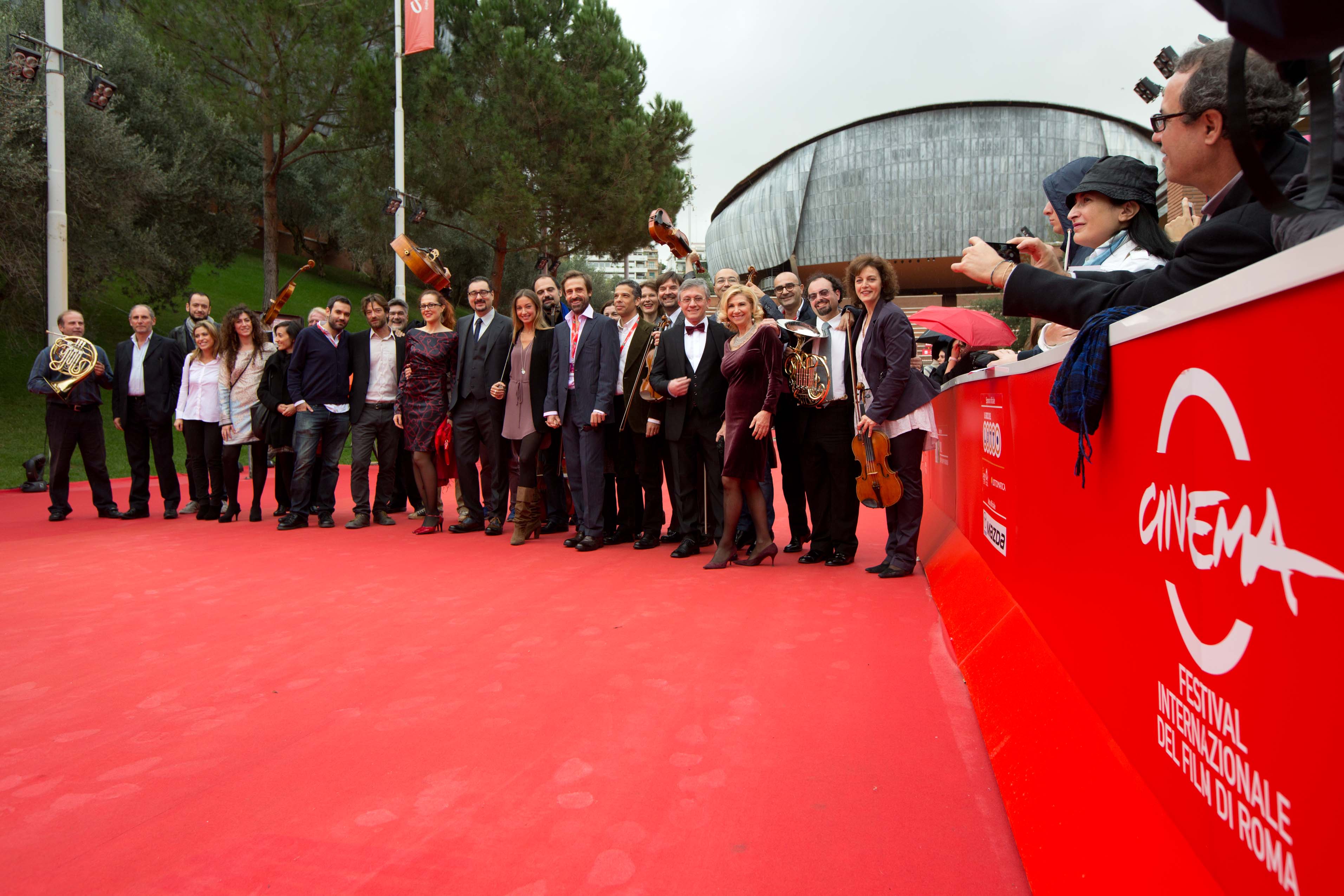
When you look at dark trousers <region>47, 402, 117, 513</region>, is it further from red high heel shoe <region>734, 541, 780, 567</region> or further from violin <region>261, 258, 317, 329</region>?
red high heel shoe <region>734, 541, 780, 567</region>

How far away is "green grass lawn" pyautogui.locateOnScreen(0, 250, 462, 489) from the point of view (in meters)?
13.9

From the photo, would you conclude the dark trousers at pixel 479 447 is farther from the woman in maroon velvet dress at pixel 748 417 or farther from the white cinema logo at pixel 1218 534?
the white cinema logo at pixel 1218 534

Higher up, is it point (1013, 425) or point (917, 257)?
point (917, 257)

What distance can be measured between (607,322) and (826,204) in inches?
2044

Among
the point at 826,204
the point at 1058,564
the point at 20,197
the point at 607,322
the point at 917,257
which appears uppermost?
the point at 826,204

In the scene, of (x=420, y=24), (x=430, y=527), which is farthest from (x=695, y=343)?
(x=420, y=24)

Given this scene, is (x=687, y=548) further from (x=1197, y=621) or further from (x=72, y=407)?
(x=72, y=407)

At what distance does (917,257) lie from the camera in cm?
5253

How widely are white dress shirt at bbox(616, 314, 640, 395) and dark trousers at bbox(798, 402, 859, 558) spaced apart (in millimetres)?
1610

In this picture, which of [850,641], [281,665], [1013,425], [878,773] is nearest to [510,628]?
[281,665]

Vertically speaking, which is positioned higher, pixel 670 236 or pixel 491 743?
pixel 670 236

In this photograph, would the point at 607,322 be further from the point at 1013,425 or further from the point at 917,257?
the point at 917,257

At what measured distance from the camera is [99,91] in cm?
1108

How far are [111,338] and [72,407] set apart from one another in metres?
15.4
